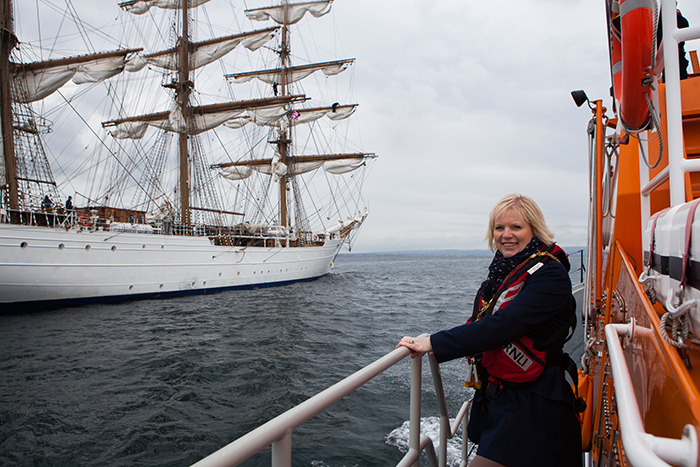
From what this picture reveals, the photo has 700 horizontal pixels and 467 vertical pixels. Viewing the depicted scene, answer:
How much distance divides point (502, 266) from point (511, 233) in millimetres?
163

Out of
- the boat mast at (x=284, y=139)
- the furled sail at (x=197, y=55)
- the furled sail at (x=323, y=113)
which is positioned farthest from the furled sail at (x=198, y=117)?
the furled sail at (x=323, y=113)

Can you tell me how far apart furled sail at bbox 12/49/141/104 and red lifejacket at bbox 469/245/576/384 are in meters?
22.7

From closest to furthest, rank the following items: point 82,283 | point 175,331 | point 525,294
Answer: point 525,294, point 175,331, point 82,283

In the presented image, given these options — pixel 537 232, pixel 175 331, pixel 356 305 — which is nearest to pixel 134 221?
pixel 175 331

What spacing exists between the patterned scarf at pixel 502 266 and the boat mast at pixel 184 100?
78.8ft

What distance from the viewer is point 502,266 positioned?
69.8 inches

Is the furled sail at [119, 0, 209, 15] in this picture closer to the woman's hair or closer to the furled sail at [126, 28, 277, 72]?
the furled sail at [126, 28, 277, 72]

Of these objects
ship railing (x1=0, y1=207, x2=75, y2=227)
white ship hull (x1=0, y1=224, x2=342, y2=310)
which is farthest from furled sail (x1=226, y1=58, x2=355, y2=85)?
ship railing (x1=0, y1=207, x2=75, y2=227)

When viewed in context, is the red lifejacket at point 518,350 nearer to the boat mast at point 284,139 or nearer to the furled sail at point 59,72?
the furled sail at point 59,72

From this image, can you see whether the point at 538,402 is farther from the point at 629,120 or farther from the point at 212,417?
the point at 212,417

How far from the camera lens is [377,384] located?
705cm

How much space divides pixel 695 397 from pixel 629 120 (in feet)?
5.49

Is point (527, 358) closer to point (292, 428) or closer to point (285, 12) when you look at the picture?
point (292, 428)

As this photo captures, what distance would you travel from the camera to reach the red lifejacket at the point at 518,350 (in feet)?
5.05
